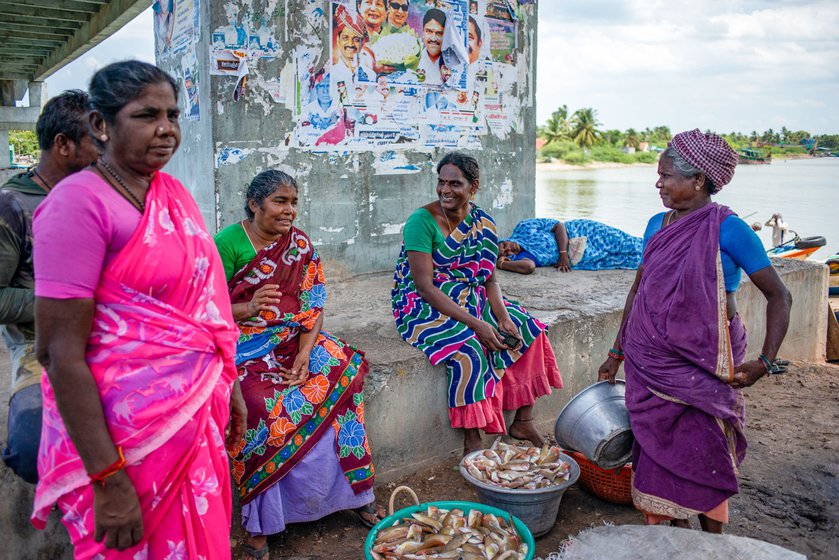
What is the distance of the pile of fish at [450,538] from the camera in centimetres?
248

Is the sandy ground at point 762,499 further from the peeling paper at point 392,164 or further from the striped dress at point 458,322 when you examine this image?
the peeling paper at point 392,164

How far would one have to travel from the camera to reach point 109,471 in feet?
5.44

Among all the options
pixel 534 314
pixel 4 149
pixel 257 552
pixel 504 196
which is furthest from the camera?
pixel 4 149

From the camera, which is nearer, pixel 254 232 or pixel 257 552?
pixel 257 552

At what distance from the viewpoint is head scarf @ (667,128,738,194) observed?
2.74m

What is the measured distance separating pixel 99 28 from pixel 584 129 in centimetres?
6869

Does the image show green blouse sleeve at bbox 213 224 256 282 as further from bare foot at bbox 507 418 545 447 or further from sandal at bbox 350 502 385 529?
bare foot at bbox 507 418 545 447

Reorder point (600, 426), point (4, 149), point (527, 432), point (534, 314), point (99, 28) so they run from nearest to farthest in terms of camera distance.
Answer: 1. point (600, 426)
2. point (527, 432)
3. point (534, 314)
4. point (99, 28)
5. point (4, 149)

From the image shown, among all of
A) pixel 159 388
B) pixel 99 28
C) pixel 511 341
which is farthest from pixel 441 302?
pixel 99 28

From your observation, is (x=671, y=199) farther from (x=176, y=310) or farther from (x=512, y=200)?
(x=512, y=200)

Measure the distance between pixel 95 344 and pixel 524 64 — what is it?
225 inches

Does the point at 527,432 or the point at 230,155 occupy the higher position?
the point at 230,155

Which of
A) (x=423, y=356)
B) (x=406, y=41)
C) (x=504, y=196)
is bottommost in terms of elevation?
(x=423, y=356)

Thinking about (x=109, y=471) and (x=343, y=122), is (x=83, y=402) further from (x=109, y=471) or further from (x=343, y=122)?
(x=343, y=122)
